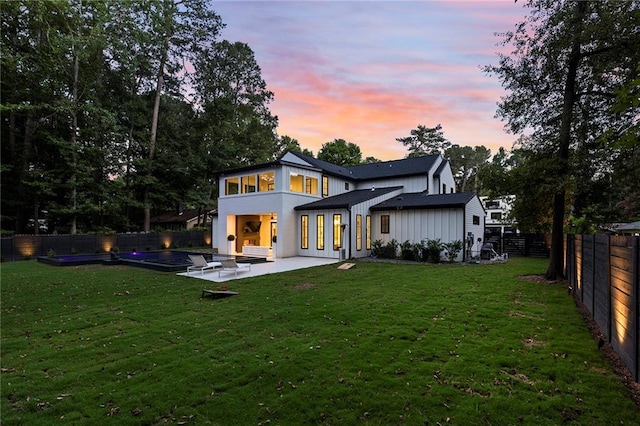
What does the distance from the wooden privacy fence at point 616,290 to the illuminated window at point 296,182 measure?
47.4 ft

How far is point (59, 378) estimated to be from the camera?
3.92 meters

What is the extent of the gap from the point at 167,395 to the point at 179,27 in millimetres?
33977

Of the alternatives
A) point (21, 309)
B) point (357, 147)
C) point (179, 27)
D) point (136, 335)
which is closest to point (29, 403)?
point (136, 335)

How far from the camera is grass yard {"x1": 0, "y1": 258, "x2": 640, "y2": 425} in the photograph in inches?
123

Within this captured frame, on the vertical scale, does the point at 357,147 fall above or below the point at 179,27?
below

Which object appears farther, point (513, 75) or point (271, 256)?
point (271, 256)

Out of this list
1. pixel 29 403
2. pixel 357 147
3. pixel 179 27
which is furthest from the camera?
pixel 357 147

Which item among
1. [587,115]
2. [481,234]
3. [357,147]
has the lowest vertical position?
[481,234]

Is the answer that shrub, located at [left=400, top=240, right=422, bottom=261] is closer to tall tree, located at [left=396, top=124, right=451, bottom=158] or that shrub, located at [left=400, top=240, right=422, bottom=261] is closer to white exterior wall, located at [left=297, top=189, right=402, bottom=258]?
white exterior wall, located at [left=297, top=189, right=402, bottom=258]

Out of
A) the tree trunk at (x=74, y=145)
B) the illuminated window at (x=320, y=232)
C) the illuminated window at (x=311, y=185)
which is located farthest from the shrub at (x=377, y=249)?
the tree trunk at (x=74, y=145)

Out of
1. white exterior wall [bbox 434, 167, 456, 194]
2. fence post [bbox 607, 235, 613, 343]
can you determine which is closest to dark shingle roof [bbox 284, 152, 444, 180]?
white exterior wall [bbox 434, 167, 456, 194]

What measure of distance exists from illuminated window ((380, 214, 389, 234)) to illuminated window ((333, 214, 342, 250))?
2680mm

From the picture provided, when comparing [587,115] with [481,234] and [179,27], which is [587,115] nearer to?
[481,234]

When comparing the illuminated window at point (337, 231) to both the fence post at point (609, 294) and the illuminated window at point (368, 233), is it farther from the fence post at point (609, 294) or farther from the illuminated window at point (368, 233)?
the fence post at point (609, 294)
